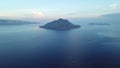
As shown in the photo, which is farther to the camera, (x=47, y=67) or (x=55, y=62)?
(x=55, y=62)

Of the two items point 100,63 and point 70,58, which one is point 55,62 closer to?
point 70,58

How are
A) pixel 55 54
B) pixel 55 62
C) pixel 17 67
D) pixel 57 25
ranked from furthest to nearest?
pixel 57 25, pixel 55 54, pixel 55 62, pixel 17 67

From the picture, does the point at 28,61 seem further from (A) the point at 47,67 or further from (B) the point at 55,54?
(B) the point at 55,54

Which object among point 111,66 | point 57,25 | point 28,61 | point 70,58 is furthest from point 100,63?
point 57,25

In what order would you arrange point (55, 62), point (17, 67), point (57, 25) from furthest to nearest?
point (57, 25) < point (55, 62) < point (17, 67)

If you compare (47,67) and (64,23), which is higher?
(64,23)

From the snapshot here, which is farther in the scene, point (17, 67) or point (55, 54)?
point (55, 54)

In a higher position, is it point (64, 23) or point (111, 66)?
point (64, 23)

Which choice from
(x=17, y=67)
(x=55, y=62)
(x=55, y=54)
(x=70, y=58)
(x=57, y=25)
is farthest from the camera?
(x=57, y=25)

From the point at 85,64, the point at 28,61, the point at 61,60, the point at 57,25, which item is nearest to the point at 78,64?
the point at 85,64
